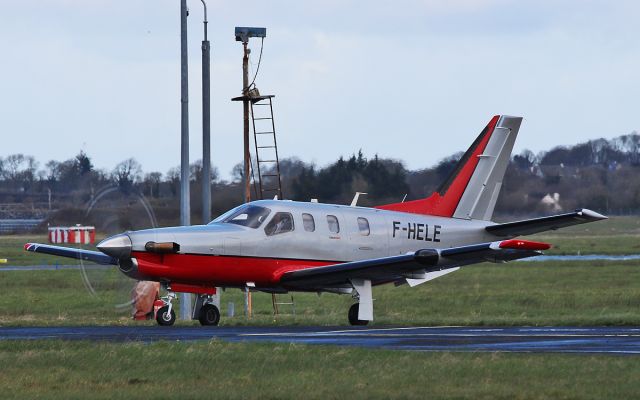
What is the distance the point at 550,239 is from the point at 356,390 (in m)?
94.7

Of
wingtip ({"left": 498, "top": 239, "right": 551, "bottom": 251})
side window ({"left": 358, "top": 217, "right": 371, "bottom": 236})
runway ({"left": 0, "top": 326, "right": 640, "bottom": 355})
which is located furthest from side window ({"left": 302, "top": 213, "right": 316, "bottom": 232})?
wingtip ({"left": 498, "top": 239, "right": 551, "bottom": 251})

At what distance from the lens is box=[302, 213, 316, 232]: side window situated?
91.5 ft

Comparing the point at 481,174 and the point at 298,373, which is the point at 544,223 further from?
the point at 298,373

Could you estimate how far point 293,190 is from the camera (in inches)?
1969

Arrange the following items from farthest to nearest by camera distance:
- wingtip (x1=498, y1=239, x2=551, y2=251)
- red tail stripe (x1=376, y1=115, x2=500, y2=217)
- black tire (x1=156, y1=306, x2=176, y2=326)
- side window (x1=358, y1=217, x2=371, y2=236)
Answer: red tail stripe (x1=376, y1=115, x2=500, y2=217), side window (x1=358, y1=217, x2=371, y2=236), black tire (x1=156, y1=306, x2=176, y2=326), wingtip (x1=498, y1=239, x2=551, y2=251)

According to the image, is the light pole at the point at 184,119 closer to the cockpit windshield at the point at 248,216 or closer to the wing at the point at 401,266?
the cockpit windshield at the point at 248,216

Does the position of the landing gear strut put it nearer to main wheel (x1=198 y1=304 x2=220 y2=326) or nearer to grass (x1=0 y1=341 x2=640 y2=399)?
main wheel (x1=198 y1=304 x2=220 y2=326)

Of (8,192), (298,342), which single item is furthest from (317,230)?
(8,192)

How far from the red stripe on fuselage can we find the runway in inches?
51.4

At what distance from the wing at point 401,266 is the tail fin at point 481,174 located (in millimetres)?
3101

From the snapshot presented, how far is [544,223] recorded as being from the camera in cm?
2739

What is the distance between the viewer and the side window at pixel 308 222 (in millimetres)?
27875

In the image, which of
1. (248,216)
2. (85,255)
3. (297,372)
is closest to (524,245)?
(248,216)

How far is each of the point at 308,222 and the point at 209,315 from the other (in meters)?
3.03
